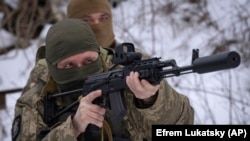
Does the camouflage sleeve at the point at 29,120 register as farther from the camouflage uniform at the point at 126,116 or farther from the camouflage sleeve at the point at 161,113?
the camouflage sleeve at the point at 161,113

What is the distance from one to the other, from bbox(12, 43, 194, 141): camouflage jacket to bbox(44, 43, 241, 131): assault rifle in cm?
15

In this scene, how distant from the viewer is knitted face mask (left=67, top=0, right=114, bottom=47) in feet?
9.95

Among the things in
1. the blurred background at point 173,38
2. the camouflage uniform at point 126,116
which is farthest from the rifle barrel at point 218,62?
the blurred background at point 173,38

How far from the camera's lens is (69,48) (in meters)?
2.04

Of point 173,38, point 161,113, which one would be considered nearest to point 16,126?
point 161,113

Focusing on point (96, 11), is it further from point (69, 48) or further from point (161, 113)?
point (161, 113)

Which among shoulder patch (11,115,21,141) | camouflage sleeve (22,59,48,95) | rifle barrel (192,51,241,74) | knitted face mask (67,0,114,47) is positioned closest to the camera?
rifle barrel (192,51,241,74)

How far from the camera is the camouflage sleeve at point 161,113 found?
1.84 metres

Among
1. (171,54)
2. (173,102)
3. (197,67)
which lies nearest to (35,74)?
(173,102)

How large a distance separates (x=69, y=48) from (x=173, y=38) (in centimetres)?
477

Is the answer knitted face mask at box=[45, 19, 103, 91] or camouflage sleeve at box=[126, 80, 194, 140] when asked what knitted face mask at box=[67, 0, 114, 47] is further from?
camouflage sleeve at box=[126, 80, 194, 140]

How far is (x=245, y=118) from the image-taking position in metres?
3.67

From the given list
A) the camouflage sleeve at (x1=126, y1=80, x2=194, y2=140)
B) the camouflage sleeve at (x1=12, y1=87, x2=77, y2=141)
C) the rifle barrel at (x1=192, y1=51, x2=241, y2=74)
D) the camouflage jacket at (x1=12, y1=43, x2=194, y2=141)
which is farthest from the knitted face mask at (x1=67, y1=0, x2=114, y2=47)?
the rifle barrel at (x1=192, y1=51, x2=241, y2=74)

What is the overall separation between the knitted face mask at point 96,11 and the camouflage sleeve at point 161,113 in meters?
1.12
